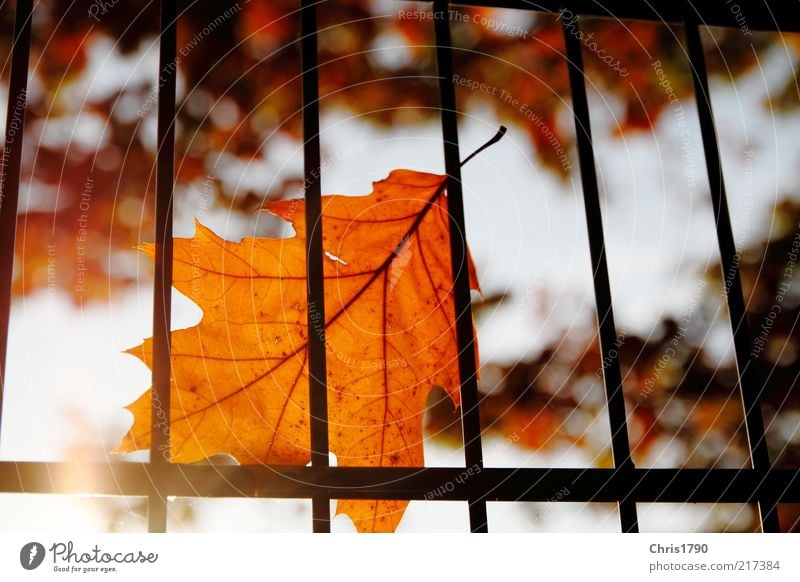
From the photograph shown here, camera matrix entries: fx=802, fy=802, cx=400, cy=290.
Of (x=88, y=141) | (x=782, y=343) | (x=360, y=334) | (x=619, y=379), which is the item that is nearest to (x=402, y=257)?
(x=360, y=334)

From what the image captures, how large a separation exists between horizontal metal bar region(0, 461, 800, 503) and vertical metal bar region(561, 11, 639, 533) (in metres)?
0.04

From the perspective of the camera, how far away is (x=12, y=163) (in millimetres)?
1234

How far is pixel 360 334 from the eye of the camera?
50.7 inches

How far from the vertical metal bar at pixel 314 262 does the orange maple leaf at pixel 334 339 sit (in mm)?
15

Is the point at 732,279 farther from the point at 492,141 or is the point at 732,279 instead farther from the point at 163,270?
the point at 163,270

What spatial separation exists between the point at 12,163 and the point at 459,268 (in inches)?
28.2

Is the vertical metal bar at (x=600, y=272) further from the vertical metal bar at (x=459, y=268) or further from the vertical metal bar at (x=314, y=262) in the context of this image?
the vertical metal bar at (x=314, y=262)

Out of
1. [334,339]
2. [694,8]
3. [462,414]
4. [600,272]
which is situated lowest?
[462,414]

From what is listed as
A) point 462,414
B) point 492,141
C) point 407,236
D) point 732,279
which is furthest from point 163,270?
point 732,279

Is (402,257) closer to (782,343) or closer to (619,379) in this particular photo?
(619,379)

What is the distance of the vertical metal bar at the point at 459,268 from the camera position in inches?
47.1

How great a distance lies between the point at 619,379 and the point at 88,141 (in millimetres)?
940

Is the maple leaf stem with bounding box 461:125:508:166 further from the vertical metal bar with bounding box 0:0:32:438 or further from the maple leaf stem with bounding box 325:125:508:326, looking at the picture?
the vertical metal bar with bounding box 0:0:32:438

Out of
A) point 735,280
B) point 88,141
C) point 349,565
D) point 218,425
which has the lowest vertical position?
point 349,565
